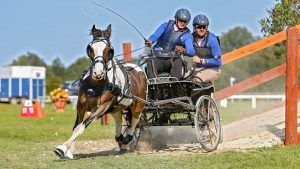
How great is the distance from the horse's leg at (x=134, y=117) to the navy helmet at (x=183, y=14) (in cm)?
163

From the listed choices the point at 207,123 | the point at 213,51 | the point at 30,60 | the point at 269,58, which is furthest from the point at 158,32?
the point at 30,60

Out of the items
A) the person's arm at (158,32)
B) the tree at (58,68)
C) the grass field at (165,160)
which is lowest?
the grass field at (165,160)

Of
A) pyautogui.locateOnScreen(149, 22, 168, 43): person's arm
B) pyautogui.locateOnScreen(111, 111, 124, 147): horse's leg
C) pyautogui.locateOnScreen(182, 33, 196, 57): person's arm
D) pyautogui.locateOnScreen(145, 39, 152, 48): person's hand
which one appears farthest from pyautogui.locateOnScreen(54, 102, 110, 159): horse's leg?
pyautogui.locateOnScreen(149, 22, 168, 43): person's arm

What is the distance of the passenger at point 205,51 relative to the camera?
37.0 ft

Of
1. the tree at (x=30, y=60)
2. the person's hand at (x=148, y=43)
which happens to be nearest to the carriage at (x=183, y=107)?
the person's hand at (x=148, y=43)

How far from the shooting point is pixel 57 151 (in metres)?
8.99

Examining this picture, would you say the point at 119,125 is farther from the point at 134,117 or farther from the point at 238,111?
the point at 238,111

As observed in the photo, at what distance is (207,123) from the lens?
11.2 meters

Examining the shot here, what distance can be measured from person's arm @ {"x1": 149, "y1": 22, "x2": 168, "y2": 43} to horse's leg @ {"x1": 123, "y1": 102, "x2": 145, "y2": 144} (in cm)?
128

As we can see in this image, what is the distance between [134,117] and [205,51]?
1.69 meters

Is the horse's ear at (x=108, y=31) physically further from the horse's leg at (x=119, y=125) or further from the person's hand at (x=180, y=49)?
the person's hand at (x=180, y=49)

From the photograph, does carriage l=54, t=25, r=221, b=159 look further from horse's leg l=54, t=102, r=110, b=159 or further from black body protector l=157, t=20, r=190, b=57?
black body protector l=157, t=20, r=190, b=57

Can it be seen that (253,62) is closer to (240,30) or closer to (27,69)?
(27,69)

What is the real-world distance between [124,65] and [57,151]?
197 cm
